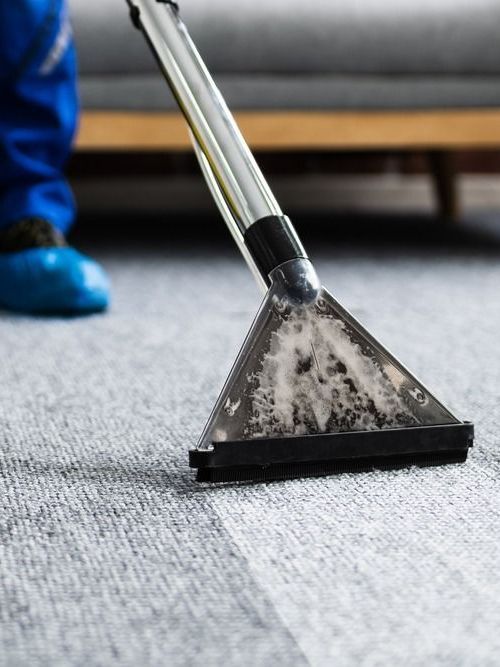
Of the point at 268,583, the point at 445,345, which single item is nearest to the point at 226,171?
the point at 268,583

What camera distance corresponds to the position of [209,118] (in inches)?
26.1

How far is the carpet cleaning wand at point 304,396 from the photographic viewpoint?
0.57m

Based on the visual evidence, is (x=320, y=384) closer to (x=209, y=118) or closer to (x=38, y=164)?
(x=209, y=118)

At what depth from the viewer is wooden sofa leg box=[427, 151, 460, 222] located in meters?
2.08

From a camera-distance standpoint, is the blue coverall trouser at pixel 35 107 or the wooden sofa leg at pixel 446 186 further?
the wooden sofa leg at pixel 446 186

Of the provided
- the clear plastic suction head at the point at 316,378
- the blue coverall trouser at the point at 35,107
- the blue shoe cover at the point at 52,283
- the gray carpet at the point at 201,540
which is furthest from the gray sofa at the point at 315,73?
the clear plastic suction head at the point at 316,378

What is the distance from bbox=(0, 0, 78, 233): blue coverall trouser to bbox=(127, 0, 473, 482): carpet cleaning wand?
65cm

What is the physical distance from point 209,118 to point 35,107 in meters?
0.61

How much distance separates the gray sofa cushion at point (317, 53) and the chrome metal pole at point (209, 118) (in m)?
0.75

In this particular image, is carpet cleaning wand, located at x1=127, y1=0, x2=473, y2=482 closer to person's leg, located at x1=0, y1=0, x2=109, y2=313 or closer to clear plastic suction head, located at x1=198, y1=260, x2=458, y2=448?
clear plastic suction head, located at x1=198, y1=260, x2=458, y2=448

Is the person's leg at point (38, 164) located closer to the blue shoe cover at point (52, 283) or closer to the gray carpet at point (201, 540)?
the blue shoe cover at point (52, 283)

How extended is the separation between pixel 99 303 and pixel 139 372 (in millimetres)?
268

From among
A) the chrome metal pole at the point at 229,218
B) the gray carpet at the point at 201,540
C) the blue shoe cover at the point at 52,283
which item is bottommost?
the blue shoe cover at the point at 52,283

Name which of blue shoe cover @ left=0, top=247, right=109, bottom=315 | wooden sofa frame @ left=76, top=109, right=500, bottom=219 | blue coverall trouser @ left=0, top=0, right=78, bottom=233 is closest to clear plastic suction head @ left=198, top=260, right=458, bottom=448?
blue shoe cover @ left=0, top=247, right=109, bottom=315
